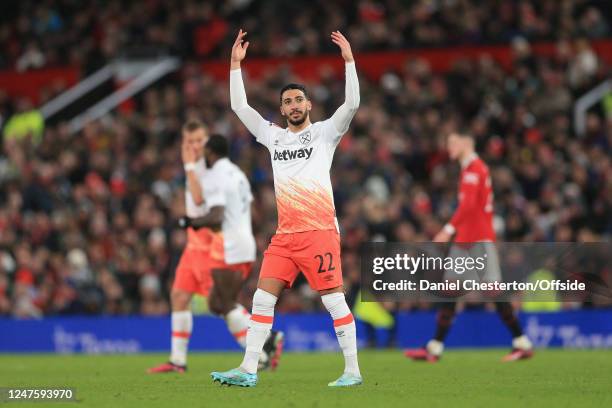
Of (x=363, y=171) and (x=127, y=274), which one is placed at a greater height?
(x=363, y=171)

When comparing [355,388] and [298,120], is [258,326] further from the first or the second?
[298,120]

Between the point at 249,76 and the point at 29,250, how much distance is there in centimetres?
715

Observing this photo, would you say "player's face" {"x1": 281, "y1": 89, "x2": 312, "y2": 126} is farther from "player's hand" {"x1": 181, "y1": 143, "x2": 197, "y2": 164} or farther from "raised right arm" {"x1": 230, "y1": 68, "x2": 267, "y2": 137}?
"player's hand" {"x1": 181, "y1": 143, "x2": 197, "y2": 164}

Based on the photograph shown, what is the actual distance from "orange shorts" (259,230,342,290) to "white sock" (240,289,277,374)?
7.7 inches

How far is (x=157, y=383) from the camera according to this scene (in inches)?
463

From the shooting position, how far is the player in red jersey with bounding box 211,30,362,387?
1061cm

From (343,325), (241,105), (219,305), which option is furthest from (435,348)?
(241,105)

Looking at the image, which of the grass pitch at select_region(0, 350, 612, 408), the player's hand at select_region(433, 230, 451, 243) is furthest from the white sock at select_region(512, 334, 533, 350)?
the player's hand at select_region(433, 230, 451, 243)

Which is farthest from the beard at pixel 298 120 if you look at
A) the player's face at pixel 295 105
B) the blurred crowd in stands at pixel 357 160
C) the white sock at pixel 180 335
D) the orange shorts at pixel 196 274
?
the blurred crowd in stands at pixel 357 160

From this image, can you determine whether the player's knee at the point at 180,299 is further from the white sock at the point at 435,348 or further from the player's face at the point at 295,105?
the player's face at the point at 295,105

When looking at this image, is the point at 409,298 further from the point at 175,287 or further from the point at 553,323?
the point at 553,323

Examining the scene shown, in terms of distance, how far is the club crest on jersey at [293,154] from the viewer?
420 inches

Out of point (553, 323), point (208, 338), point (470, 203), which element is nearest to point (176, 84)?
point (208, 338)

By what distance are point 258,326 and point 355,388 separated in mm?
971
